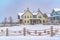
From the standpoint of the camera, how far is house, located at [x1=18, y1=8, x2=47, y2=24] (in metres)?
2.60

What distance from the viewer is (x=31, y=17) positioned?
262cm

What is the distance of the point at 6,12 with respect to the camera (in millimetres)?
2654

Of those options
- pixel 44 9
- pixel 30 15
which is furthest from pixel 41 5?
pixel 30 15

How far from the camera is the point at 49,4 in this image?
270cm

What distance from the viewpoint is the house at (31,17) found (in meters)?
2.60

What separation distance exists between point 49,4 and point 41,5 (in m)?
0.15

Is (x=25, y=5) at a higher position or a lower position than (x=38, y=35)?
higher

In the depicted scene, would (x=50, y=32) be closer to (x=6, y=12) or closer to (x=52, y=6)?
(x=52, y=6)

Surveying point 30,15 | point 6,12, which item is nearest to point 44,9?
point 30,15

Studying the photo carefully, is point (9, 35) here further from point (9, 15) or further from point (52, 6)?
point (52, 6)

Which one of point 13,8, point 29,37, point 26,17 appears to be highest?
point 13,8

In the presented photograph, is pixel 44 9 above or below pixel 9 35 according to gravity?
above

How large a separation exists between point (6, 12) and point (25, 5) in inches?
14.5

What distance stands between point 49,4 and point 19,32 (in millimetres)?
753
